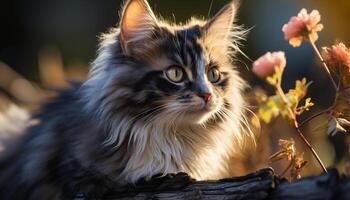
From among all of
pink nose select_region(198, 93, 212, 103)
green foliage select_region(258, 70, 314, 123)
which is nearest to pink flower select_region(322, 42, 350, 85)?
green foliage select_region(258, 70, 314, 123)

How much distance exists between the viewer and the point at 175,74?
210cm

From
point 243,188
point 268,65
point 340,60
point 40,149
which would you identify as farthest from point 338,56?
point 40,149

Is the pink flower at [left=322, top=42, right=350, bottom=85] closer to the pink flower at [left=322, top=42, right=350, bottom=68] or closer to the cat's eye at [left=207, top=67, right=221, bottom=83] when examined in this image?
the pink flower at [left=322, top=42, right=350, bottom=68]

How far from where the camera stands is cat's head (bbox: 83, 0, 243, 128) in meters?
2.06

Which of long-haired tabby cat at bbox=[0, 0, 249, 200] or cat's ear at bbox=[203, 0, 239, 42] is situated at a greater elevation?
cat's ear at bbox=[203, 0, 239, 42]

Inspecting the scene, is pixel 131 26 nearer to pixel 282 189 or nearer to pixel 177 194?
pixel 177 194

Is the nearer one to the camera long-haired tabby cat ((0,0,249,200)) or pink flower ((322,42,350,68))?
pink flower ((322,42,350,68))

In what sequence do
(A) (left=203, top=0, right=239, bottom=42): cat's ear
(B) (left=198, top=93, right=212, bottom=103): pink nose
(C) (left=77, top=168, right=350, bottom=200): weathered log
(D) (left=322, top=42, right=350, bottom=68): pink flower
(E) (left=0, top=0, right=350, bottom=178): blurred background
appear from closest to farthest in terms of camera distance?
1. (C) (left=77, top=168, right=350, bottom=200): weathered log
2. (D) (left=322, top=42, right=350, bottom=68): pink flower
3. (B) (left=198, top=93, right=212, bottom=103): pink nose
4. (A) (left=203, top=0, right=239, bottom=42): cat's ear
5. (E) (left=0, top=0, right=350, bottom=178): blurred background

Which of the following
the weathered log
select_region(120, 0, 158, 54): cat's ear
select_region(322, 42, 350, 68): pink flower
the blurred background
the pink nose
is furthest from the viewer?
the blurred background

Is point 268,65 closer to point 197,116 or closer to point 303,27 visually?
point 303,27

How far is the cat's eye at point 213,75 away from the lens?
2238 mm

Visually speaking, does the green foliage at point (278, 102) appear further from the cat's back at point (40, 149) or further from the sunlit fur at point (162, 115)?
the cat's back at point (40, 149)

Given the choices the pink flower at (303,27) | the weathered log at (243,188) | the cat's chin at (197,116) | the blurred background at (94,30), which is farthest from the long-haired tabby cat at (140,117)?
the blurred background at (94,30)

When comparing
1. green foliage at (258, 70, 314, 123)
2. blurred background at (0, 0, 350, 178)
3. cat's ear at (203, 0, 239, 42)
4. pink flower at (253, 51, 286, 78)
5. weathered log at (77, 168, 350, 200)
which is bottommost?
weathered log at (77, 168, 350, 200)
